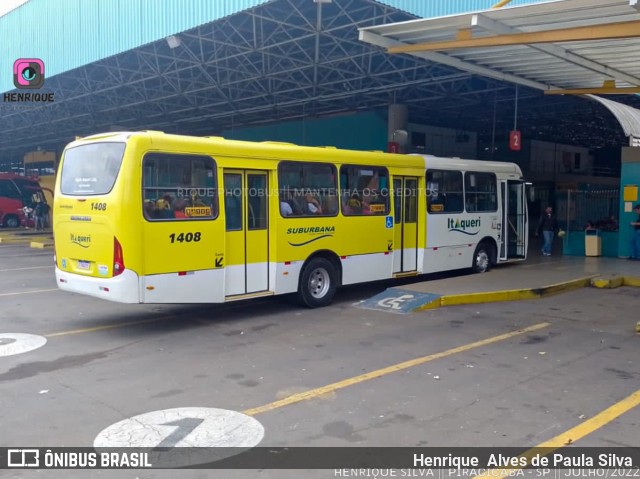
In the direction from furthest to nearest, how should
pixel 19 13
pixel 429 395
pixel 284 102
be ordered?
pixel 284 102 → pixel 19 13 → pixel 429 395

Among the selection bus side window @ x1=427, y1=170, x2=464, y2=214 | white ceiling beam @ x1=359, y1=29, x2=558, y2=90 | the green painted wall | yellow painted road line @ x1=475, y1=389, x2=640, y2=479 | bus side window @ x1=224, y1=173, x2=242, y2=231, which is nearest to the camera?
yellow painted road line @ x1=475, y1=389, x2=640, y2=479

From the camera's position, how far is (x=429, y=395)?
6168 mm

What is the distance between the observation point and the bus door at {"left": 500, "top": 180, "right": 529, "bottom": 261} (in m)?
15.5

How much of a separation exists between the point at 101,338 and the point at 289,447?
15.9 ft

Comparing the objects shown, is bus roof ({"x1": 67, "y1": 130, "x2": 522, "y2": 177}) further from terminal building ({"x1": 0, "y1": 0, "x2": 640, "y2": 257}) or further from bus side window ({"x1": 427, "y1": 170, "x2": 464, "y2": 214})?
terminal building ({"x1": 0, "y1": 0, "x2": 640, "y2": 257})

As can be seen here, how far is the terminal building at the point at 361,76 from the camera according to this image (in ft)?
35.3

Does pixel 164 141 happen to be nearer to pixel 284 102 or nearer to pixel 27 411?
pixel 27 411

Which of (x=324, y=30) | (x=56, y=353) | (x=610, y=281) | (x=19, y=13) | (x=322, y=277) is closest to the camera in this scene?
(x=56, y=353)

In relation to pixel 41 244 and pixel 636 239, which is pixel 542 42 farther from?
pixel 41 244

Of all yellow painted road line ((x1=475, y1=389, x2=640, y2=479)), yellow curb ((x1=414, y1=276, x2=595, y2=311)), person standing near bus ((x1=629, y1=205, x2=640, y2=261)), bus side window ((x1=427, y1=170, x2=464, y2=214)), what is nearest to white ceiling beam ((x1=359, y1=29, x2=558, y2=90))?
bus side window ((x1=427, y1=170, x2=464, y2=214))

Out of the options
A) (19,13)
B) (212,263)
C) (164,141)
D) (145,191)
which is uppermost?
(19,13)

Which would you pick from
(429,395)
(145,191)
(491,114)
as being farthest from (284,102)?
(429,395)

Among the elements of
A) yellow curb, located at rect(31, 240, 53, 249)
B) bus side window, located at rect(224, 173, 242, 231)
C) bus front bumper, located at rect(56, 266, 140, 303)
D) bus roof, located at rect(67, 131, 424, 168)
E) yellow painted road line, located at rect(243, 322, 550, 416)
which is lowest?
yellow painted road line, located at rect(243, 322, 550, 416)

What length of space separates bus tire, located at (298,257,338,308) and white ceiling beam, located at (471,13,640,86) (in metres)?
4.91
